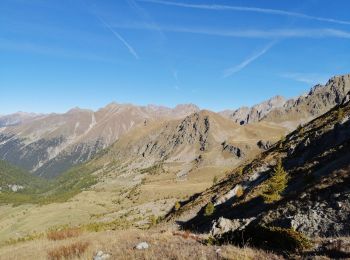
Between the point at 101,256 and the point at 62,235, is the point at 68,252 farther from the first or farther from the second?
the point at 62,235

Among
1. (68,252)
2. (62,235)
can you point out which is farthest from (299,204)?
(68,252)

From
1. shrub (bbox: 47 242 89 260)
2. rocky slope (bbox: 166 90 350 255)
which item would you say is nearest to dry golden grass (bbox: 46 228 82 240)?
shrub (bbox: 47 242 89 260)

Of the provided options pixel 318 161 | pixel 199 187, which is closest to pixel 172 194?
pixel 199 187

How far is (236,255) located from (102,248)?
6.90 metres

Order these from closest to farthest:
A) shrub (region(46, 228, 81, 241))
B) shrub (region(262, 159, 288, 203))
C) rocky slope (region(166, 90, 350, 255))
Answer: rocky slope (region(166, 90, 350, 255)) → shrub (region(46, 228, 81, 241)) → shrub (region(262, 159, 288, 203))

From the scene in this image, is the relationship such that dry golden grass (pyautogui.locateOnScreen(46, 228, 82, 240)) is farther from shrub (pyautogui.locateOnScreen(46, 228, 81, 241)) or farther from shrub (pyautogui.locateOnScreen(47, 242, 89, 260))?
shrub (pyautogui.locateOnScreen(47, 242, 89, 260))

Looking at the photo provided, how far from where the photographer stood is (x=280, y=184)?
49000 mm

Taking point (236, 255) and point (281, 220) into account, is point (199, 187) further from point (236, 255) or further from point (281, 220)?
point (236, 255)

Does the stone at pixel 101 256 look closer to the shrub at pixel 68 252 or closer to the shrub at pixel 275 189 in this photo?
the shrub at pixel 68 252

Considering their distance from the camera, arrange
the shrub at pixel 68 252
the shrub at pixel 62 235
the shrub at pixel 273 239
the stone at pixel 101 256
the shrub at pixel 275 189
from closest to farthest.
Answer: the shrub at pixel 273 239, the stone at pixel 101 256, the shrub at pixel 68 252, the shrub at pixel 62 235, the shrub at pixel 275 189

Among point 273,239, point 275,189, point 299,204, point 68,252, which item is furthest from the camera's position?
point 275,189

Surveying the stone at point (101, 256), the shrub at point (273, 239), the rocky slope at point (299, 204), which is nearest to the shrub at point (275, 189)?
the rocky slope at point (299, 204)

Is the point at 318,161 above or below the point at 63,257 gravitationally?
above

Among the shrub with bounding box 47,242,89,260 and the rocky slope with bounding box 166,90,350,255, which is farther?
the shrub with bounding box 47,242,89,260
